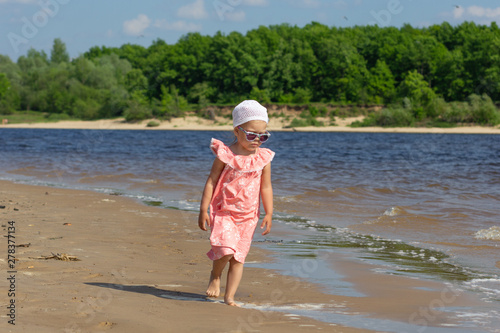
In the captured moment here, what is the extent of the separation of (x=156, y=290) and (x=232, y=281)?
0.60m

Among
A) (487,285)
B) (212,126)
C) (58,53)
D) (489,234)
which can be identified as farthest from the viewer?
(58,53)

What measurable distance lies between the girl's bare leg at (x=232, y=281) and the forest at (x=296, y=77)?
60.0m

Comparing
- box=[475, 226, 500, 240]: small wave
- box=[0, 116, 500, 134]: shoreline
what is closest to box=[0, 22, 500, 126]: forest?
box=[0, 116, 500, 134]: shoreline

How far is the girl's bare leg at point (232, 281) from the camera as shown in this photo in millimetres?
4359

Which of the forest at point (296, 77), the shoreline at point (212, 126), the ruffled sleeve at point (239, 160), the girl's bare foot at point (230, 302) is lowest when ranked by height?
the girl's bare foot at point (230, 302)

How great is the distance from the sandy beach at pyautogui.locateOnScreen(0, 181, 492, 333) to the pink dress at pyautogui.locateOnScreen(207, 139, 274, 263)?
473 mm

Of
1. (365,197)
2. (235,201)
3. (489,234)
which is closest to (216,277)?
(235,201)

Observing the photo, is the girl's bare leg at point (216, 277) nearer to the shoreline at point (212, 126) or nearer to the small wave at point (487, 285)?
the small wave at point (487, 285)

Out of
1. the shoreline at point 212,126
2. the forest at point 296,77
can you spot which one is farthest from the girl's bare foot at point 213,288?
the forest at point 296,77

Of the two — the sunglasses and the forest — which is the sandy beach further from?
the forest

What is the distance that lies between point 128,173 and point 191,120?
57.5m

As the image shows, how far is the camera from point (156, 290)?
15.0ft

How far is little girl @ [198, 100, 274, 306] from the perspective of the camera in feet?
14.9

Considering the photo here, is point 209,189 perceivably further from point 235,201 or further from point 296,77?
point 296,77
